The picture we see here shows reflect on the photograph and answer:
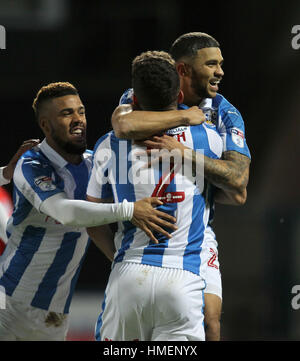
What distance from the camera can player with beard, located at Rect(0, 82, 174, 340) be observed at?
12.9 feet

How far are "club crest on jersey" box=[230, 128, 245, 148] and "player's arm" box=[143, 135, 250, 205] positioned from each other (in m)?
0.05

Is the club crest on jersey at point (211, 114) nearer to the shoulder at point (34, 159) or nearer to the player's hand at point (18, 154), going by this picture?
the shoulder at point (34, 159)

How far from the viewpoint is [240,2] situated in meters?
9.89

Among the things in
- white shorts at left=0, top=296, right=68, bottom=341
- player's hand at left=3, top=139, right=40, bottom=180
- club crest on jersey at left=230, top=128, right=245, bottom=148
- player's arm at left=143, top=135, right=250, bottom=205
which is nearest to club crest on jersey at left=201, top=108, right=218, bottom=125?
club crest on jersey at left=230, top=128, right=245, bottom=148

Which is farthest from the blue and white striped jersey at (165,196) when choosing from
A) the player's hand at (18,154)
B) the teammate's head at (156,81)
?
the player's hand at (18,154)

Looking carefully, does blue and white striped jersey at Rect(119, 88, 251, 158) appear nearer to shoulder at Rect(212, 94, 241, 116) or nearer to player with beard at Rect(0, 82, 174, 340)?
shoulder at Rect(212, 94, 241, 116)

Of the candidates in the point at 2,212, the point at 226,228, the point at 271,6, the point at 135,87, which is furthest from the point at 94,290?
the point at 135,87

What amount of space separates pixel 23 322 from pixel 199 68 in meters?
1.68

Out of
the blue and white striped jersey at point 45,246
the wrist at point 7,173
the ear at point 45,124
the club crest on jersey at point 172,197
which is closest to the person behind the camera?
the club crest on jersey at point 172,197

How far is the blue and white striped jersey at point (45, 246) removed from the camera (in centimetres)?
394

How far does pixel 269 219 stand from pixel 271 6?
315cm

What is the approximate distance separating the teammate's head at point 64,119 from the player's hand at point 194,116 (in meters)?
0.83

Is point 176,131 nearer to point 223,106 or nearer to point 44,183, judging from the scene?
point 223,106
